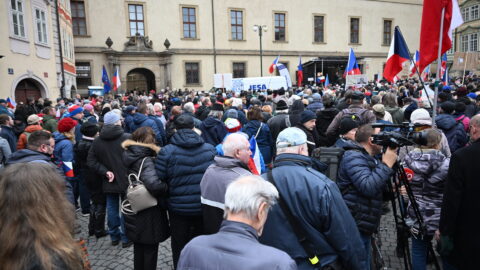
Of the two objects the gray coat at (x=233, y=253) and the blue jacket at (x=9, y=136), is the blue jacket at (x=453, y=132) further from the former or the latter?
the blue jacket at (x=9, y=136)

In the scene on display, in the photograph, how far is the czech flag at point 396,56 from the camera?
596 cm

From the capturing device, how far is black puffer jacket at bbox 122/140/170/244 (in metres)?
3.33

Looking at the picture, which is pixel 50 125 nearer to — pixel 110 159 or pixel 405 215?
pixel 110 159

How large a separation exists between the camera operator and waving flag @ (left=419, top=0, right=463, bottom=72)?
2.35m

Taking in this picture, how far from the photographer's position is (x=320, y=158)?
3154 mm

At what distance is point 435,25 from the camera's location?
4363mm

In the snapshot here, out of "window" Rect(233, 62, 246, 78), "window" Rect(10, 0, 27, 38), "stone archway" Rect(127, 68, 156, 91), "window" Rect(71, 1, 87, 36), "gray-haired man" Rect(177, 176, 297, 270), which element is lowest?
"gray-haired man" Rect(177, 176, 297, 270)

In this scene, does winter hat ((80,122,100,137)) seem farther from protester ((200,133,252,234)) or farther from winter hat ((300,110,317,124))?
winter hat ((300,110,317,124))

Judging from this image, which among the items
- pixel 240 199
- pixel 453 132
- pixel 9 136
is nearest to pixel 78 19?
pixel 9 136

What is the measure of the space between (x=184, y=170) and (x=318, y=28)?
3238 centimetres

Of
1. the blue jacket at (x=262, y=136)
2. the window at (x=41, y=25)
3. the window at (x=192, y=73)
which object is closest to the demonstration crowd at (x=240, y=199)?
the blue jacket at (x=262, y=136)

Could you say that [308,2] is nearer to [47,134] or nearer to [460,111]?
[460,111]

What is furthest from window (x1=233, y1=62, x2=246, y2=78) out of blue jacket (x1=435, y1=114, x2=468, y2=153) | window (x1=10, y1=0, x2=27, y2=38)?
blue jacket (x1=435, y1=114, x2=468, y2=153)

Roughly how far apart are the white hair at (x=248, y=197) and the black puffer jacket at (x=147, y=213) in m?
1.74
